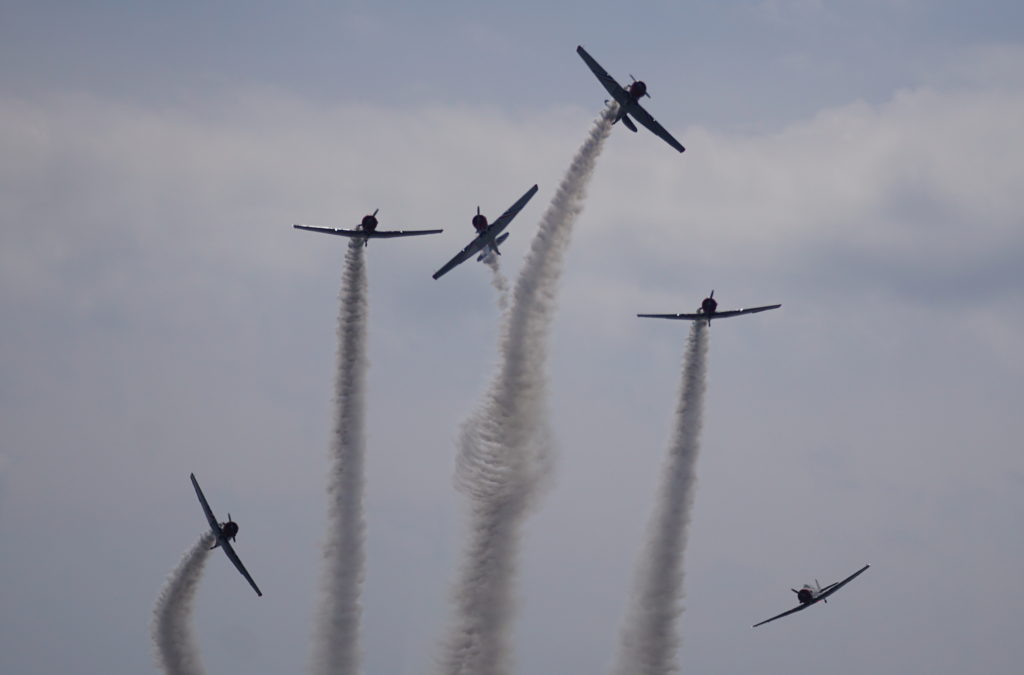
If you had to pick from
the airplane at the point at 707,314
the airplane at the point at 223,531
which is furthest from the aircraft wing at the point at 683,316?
the airplane at the point at 223,531

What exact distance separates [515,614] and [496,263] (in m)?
22.1

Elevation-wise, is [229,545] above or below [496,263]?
below

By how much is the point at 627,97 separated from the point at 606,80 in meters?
1.56

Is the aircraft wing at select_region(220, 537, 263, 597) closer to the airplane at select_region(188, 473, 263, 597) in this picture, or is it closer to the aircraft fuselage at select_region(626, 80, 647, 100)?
the airplane at select_region(188, 473, 263, 597)

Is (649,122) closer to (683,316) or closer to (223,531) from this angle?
(683,316)

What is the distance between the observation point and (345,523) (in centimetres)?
7656

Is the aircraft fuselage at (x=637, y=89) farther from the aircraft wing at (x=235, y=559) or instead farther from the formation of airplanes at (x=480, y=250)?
the aircraft wing at (x=235, y=559)

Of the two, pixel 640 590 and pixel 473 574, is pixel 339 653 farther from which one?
pixel 640 590

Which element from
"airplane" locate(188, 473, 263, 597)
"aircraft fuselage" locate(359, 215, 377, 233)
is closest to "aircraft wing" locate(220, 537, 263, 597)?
"airplane" locate(188, 473, 263, 597)

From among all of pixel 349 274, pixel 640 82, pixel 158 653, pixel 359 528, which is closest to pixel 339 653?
pixel 359 528

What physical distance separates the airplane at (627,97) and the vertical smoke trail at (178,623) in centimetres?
3906

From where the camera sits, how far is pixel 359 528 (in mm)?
76875

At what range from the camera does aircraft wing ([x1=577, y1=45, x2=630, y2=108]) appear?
72.4 m

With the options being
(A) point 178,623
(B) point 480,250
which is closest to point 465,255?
(B) point 480,250
